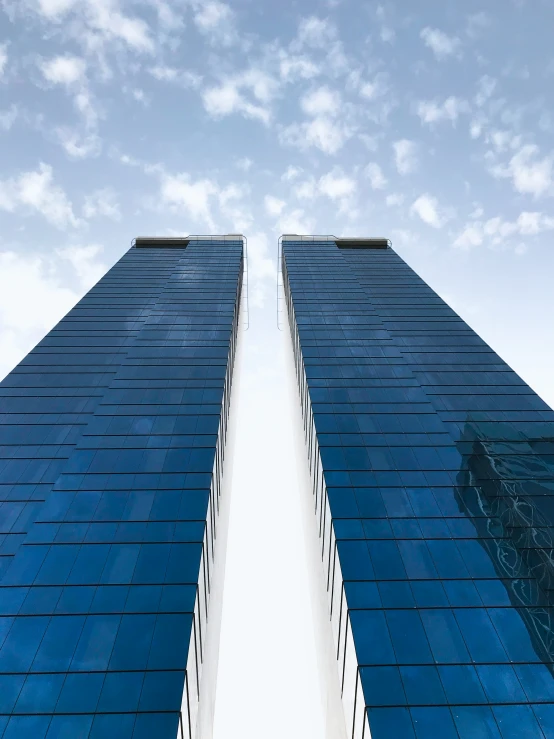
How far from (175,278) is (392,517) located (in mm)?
52303

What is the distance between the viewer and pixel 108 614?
29844 millimetres

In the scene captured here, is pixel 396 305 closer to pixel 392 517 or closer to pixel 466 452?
pixel 466 452

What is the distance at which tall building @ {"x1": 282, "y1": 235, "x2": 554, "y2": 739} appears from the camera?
26250mm

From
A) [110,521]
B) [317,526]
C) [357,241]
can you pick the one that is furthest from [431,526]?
[357,241]

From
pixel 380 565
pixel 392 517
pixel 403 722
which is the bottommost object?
pixel 403 722

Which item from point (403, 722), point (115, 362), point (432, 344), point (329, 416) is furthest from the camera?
point (432, 344)

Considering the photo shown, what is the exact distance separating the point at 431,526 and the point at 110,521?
22.8 m

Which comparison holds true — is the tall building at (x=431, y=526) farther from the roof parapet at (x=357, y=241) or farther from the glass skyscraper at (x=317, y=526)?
the roof parapet at (x=357, y=241)

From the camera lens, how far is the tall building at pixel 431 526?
26.2 m

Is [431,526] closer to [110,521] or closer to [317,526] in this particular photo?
[317,526]

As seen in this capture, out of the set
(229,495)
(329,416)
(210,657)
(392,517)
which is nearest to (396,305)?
(329,416)

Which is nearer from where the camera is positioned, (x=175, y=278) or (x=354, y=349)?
(x=354, y=349)

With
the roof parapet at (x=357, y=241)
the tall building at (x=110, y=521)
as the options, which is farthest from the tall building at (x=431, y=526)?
the roof parapet at (x=357, y=241)

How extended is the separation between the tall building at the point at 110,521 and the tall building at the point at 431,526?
9894mm
